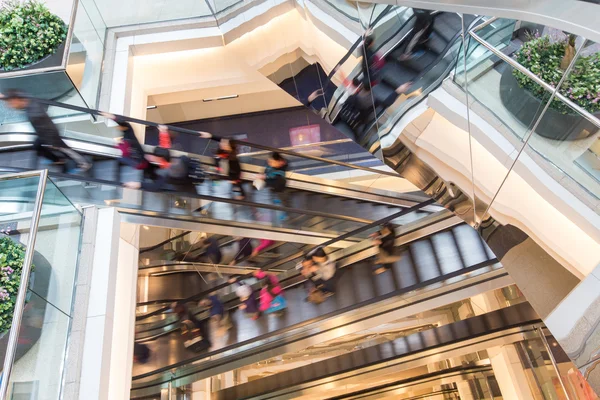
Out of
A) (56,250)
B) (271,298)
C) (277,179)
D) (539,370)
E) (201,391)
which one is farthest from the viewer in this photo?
(201,391)

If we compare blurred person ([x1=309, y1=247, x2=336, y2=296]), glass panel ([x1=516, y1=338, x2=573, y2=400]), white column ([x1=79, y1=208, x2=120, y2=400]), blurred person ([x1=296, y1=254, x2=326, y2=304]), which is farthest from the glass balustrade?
glass panel ([x1=516, y1=338, x2=573, y2=400])

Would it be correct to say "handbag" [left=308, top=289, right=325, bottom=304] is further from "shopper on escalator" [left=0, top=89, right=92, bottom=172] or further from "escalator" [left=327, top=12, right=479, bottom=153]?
"shopper on escalator" [left=0, top=89, right=92, bottom=172]

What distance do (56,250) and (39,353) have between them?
1.11 metres

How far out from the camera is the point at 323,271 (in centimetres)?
703

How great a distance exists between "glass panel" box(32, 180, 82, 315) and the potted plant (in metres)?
4.19

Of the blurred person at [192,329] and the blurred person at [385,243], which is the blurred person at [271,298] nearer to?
the blurred person at [192,329]

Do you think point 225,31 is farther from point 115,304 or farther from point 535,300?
point 535,300

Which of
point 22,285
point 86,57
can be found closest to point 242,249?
point 86,57

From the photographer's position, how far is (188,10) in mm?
10227

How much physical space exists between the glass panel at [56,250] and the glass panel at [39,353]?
15cm

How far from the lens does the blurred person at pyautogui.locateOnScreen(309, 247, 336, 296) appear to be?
7012 millimetres

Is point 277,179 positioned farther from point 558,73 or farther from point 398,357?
point 558,73

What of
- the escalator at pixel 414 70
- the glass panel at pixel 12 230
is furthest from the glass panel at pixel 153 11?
the escalator at pixel 414 70

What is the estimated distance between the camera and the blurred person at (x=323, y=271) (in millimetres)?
7012
